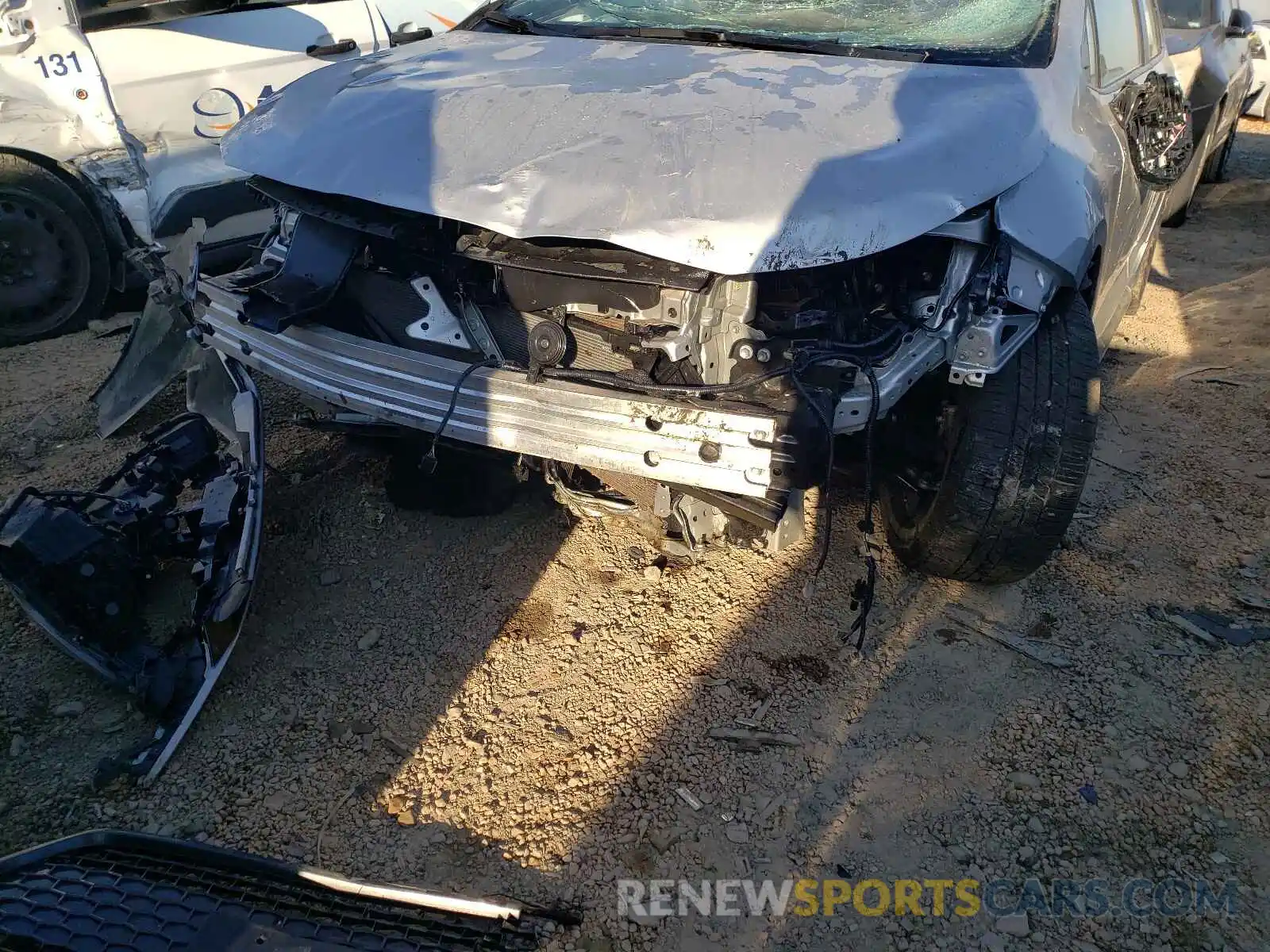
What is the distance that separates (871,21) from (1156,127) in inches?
56.9

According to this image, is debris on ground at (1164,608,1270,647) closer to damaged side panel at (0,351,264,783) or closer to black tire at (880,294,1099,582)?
black tire at (880,294,1099,582)

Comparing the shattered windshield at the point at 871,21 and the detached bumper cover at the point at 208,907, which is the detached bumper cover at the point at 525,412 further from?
the shattered windshield at the point at 871,21

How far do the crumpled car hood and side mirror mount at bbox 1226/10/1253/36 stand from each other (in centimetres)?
466

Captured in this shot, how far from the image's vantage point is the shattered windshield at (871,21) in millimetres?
2758

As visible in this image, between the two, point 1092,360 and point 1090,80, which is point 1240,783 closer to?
point 1092,360

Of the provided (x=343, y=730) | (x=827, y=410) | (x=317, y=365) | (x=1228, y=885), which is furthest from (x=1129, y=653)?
(x=317, y=365)

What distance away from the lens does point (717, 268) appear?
202 centimetres

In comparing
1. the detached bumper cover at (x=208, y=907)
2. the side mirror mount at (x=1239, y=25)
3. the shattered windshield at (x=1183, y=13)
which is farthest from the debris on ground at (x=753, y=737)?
the shattered windshield at (x=1183, y=13)

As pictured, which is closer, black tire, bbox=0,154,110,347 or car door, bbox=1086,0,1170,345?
car door, bbox=1086,0,1170,345

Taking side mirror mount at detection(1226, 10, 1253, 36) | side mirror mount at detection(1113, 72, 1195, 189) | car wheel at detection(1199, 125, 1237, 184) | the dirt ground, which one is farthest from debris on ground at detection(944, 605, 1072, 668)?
car wheel at detection(1199, 125, 1237, 184)

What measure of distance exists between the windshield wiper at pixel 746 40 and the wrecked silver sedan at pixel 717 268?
0.05 ft

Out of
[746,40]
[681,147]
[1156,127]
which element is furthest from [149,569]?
[1156,127]

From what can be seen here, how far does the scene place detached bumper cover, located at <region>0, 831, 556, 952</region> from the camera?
1.74 metres

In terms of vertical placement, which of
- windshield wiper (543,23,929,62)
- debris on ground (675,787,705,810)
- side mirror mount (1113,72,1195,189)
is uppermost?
windshield wiper (543,23,929,62)
